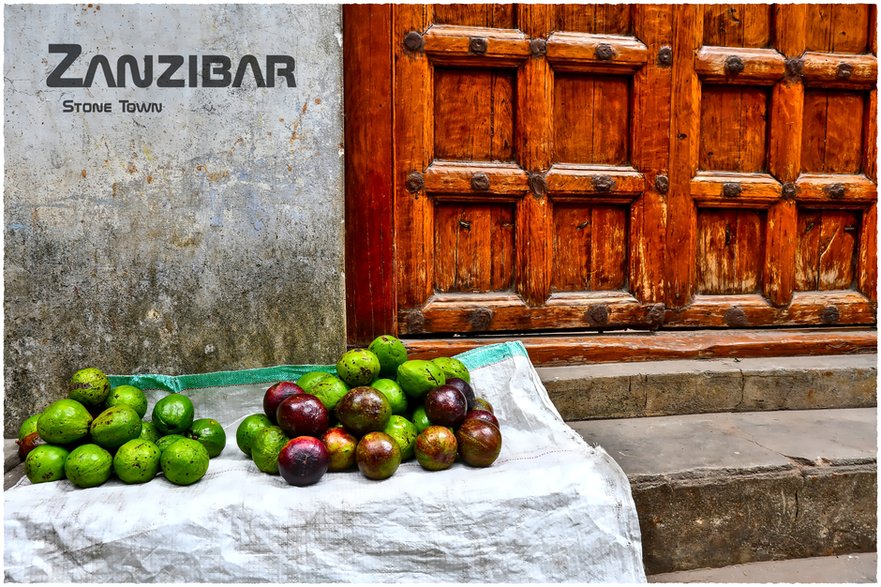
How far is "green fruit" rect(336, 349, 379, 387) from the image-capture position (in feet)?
8.52

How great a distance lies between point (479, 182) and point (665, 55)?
1.30 metres

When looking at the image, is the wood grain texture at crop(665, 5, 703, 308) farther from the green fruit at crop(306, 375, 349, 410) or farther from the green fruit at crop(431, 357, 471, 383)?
the green fruit at crop(306, 375, 349, 410)

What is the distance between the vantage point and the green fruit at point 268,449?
236 centimetres

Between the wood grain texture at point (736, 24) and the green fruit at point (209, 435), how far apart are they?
335 centimetres

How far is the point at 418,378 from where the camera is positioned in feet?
8.44

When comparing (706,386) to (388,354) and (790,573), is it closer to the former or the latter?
(790,573)

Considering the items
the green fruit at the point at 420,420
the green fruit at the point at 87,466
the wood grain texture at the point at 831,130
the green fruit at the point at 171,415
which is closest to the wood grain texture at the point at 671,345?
the green fruit at the point at 420,420

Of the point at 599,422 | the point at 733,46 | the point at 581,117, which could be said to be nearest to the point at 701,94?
the point at 733,46

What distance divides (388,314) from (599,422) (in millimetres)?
1230

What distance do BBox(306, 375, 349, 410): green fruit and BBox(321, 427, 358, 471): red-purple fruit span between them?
146 mm

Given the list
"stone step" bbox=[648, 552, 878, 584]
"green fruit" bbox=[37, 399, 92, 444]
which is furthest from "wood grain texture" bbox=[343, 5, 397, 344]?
"stone step" bbox=[648, 552, 878, 584]

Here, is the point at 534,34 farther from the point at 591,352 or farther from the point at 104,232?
the point at 104,232

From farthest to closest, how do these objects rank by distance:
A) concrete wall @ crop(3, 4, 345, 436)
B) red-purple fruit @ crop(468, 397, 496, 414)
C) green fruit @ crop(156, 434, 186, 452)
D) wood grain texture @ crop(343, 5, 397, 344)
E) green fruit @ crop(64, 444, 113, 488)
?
wood grain texture @ crop(343, 5, 397, 344), concrete wall @ crop(3, 4, 345, 436), red-purple fruit @ crop(468, 397, 496, 414), green fruit @ crop(156, 434, 186, 452), green fruit @ crop(64, 444, 113, 488)

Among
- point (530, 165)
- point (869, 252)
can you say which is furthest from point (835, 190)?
point (530, 165)
